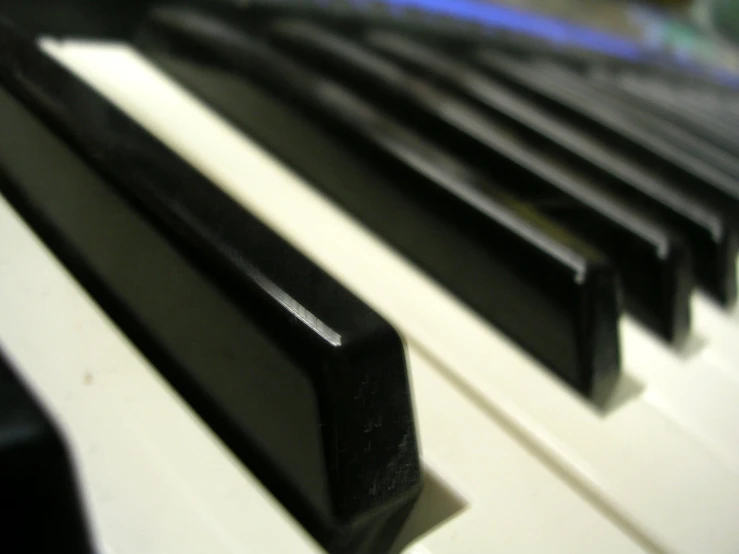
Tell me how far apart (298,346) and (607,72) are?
39.5 inches

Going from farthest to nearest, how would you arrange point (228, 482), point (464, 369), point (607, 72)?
point (607, 72) < point (464, 369) < point (228, 482)

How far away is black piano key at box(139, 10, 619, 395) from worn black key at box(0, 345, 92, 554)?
28cm

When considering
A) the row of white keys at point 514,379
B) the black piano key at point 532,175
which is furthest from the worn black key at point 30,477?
the black piano key at point 532,175

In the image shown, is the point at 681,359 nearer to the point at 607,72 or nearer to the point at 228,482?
the point at 228,482

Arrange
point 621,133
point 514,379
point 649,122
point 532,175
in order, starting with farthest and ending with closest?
point 649,122
point 621,133
point 532,175
point 514,379

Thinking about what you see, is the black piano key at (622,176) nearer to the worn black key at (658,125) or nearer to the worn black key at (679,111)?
the worn black key at (658,125)

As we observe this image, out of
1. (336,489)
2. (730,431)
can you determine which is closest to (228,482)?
(336,489)

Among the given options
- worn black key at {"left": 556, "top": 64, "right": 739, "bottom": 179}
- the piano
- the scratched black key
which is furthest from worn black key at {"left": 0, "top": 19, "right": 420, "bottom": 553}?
the scratched black key

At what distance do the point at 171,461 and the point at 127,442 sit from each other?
17 mm

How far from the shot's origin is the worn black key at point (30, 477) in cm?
18

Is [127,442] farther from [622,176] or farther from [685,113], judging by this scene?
[685,113]

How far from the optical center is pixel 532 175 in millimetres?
527

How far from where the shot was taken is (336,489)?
0.88ft

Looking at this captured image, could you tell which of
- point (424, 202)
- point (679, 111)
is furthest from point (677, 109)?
point (424, 202)
